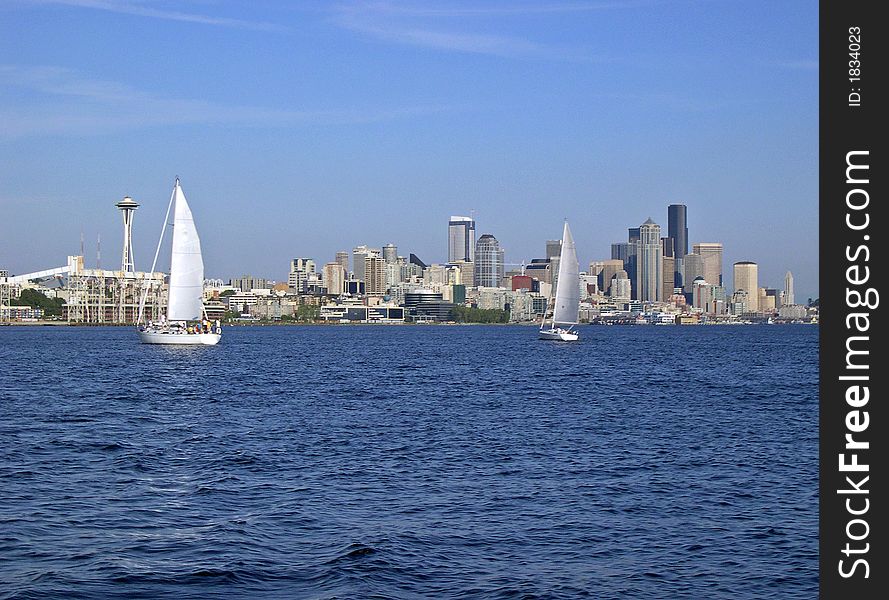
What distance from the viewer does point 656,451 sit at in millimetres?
31781

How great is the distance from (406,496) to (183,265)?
82.3 m

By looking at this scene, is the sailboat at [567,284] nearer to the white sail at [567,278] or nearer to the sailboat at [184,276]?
the white sail at [567,278]

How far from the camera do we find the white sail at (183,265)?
101625 millimetres

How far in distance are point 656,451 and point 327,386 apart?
100 feet

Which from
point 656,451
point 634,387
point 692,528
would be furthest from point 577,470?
point 634,387

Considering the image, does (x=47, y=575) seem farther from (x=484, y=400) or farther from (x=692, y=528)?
(x=484, y=400)

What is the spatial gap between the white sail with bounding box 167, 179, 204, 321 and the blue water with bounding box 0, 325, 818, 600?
2022 inches

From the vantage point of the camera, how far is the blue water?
16.9 m
